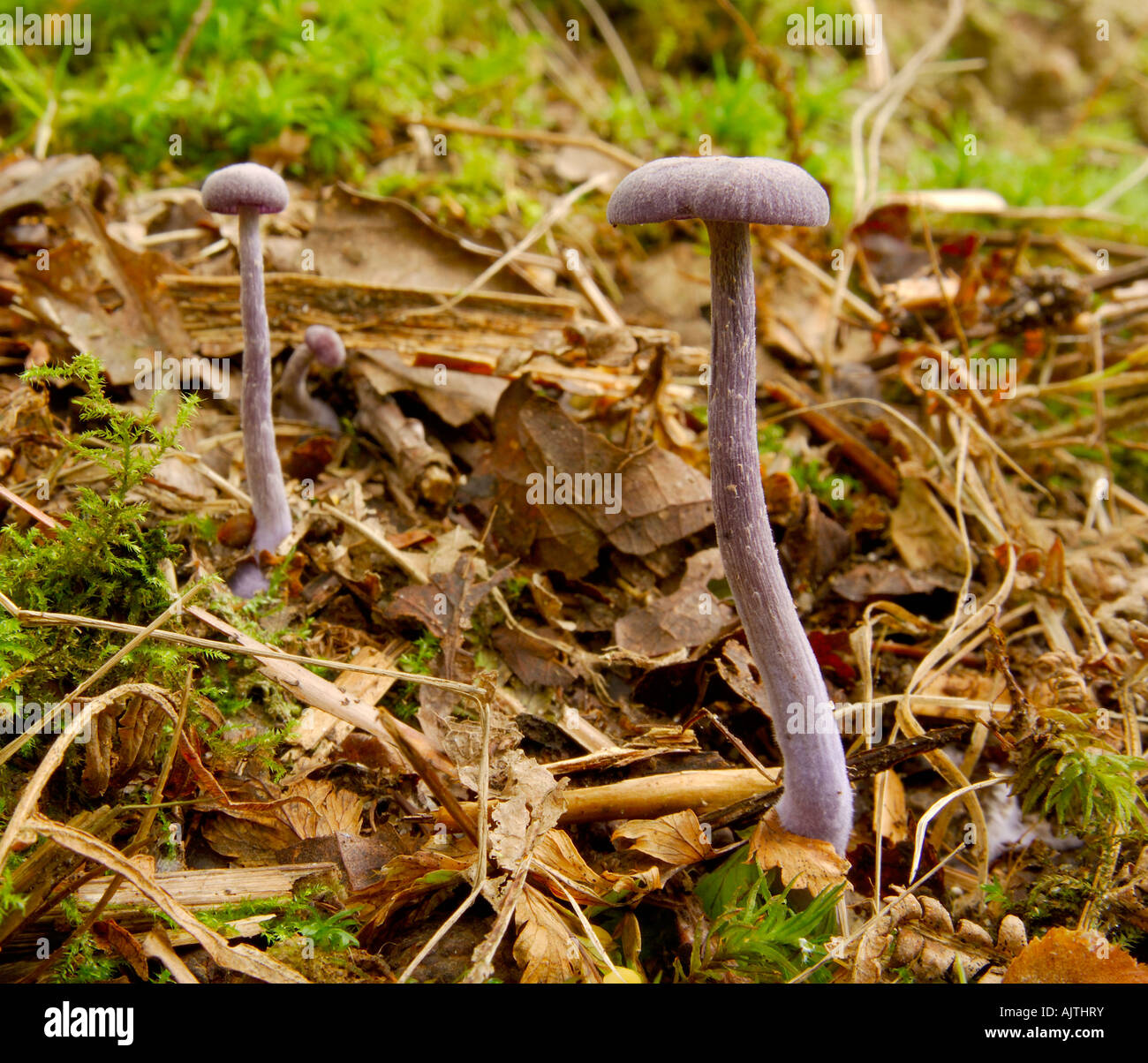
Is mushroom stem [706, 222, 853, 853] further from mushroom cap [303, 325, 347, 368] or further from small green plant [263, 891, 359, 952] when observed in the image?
mushroom cap [303, 325, 347, 368]

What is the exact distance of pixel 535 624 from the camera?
119 inches

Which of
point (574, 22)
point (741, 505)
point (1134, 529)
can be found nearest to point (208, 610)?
point (741, 505)

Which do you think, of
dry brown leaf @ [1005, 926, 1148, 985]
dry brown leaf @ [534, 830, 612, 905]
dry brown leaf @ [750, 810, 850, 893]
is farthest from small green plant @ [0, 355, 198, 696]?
dry brown leaf @ [1005, 926, 1148, 985]

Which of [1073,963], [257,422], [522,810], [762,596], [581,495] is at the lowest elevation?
[1073,963]

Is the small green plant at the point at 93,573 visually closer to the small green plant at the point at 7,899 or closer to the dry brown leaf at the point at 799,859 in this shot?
the small green plant at the point at 7,899

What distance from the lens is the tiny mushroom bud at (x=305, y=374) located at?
3326 millimetres

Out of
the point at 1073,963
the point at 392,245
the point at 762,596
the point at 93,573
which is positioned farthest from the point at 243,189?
the point at 1073,963

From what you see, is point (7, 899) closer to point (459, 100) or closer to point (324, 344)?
point (324, 344)

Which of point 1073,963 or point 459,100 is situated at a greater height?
point 459,100

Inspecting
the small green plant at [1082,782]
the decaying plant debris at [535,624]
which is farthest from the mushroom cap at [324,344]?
the small green plant at [1082,782]

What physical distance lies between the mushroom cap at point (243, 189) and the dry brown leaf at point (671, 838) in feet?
7.18

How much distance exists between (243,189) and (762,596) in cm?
201

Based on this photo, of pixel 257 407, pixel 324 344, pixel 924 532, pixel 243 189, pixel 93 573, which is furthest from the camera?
pixel 924 532

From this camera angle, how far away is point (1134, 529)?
145 inches
